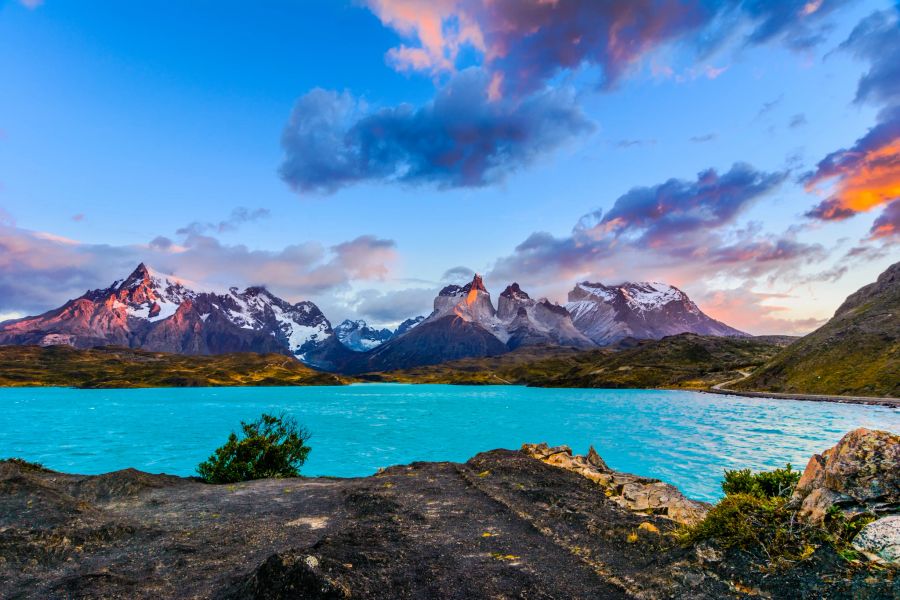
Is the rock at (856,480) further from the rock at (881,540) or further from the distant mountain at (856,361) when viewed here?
the distant mountain at (856,361)

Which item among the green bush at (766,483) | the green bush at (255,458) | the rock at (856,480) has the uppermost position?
the rock at (856,480)

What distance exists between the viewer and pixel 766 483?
18469mm

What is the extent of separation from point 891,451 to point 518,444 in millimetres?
82876

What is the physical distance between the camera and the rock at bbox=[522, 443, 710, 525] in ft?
71.8

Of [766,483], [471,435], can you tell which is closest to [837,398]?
[471,435]

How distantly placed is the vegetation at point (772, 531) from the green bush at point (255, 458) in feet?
Answer: 112

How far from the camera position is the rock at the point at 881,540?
11195 mm

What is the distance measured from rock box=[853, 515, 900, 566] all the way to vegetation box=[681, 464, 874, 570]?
0.90 feet

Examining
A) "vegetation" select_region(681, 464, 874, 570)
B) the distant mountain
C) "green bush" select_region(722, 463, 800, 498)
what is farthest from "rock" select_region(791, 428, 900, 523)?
the distant mountain

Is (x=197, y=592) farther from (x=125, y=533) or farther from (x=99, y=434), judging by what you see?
(x=99, y=434)

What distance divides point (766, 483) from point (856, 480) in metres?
5.04

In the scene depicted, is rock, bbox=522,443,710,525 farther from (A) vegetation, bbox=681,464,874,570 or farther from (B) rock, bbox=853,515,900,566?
(B) rock, bbox=853,515,900,566

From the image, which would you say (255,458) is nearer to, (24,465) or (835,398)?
(24,465)

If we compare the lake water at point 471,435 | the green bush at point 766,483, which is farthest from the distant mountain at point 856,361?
the green bush at point 766,483
